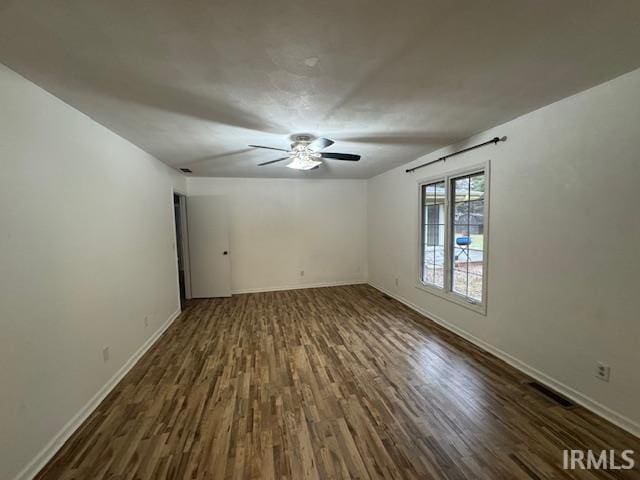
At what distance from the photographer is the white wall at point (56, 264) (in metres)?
1.41

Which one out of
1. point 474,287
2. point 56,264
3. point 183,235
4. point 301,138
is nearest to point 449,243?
point 474,287

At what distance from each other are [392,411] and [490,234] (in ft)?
6.64

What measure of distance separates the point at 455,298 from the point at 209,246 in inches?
165

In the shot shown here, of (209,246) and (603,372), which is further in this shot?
(209,246)

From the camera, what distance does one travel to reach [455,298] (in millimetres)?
3221

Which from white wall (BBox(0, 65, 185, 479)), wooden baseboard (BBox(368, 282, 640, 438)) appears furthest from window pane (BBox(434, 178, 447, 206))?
white wall (BBox(0, 65, 185, 479))

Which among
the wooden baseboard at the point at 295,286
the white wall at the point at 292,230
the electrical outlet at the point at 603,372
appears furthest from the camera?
the wooden baseboard at the point at 295,286

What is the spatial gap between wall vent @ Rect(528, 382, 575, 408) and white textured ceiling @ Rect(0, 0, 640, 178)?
7.75 ft

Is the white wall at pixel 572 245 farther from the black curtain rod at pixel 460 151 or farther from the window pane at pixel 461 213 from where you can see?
the window pane at pixel 461 213

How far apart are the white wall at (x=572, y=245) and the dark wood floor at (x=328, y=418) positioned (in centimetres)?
29

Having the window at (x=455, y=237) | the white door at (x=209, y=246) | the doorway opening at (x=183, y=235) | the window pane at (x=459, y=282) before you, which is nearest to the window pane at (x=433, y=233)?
the window at (x=455, y=237)

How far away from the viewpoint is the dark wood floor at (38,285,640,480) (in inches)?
59.2

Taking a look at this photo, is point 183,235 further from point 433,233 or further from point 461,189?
point 461,189

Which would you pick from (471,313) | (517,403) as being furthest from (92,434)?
(471,313)
